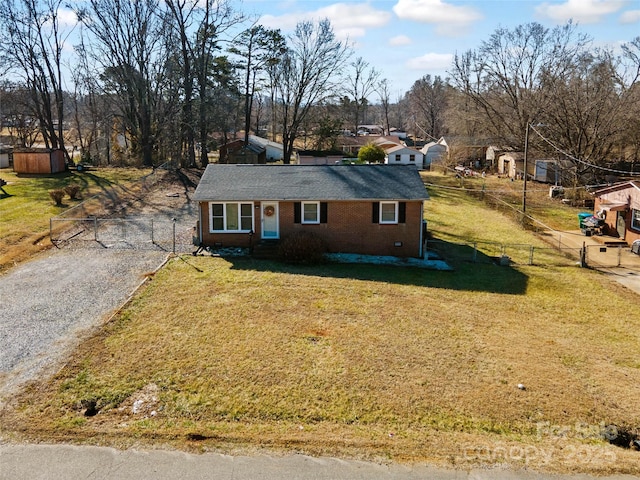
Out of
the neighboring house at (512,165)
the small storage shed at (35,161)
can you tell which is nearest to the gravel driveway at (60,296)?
the small storage shed at (35,161)

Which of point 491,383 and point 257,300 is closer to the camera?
point 491,383

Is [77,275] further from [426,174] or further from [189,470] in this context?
[426,174]

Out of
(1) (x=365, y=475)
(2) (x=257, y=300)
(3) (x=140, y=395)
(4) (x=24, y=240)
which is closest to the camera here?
(1) (x=365, y=475)

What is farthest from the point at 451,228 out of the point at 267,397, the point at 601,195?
the point at 267,397

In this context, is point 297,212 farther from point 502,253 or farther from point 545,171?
point 545,171

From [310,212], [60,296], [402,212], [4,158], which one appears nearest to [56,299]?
[60,296]

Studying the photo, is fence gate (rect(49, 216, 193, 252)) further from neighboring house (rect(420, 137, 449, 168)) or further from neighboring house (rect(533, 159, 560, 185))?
neighboring house (rect(420, 137, 449, 168))
